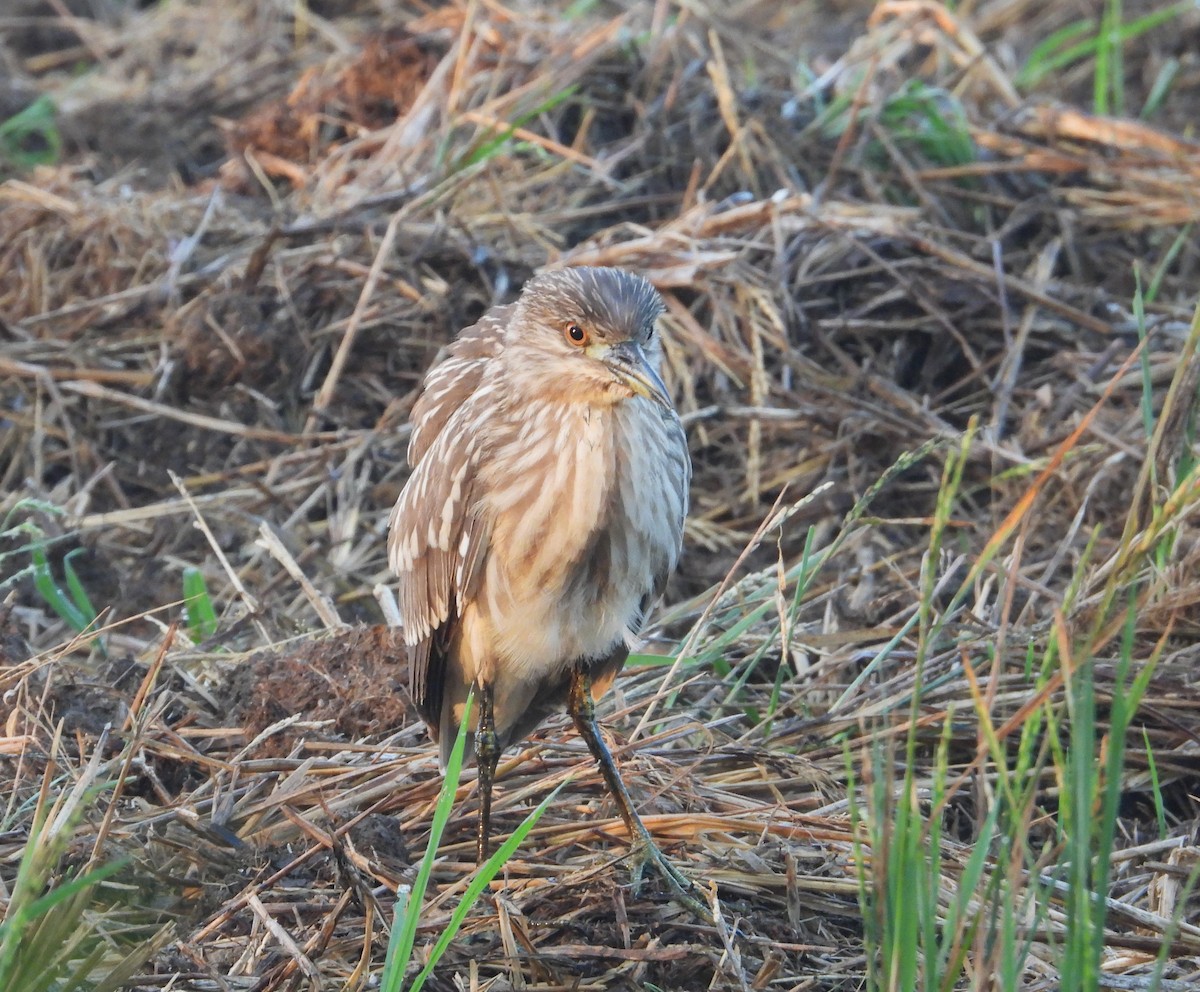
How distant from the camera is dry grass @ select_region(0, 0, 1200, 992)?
332 centimetres

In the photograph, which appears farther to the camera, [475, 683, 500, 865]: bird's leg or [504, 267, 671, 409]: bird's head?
[475, 683, 500, 865]: bird's leg

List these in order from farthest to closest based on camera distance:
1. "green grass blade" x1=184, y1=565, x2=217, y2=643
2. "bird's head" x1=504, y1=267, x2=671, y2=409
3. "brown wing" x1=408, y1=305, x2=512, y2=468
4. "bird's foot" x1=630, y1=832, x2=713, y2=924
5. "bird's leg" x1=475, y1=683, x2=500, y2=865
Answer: "green grass blade" x1=184, y1=565, x2=217, y2=643 → "brown wing" x1=408, y1=305, x2=512, y2=468 → "bird's leg" x1=475, y1=683, x2=500, y2=865 → "bird's head" x1=504, y1=267, x2=671, y2=409 → "bird's foot" x1=630, y1=832, x2=713, y2=924

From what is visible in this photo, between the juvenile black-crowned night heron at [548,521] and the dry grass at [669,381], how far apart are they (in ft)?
0.63

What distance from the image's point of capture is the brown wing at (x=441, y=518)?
11.7ft

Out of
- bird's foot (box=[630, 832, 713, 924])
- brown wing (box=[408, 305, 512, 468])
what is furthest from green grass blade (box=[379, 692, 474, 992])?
brown wing (box=[408, 305, 512, 468])

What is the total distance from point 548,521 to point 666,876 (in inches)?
31.3

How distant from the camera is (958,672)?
3904 millimetres

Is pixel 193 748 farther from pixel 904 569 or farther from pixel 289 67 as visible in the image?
pixel 289 67

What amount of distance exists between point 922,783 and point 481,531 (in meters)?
1.19

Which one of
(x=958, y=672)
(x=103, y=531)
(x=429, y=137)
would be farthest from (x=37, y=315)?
(x=958, y=672)

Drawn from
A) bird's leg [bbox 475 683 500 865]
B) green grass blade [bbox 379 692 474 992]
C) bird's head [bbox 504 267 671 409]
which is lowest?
bird's leg [bbox 475 683 500 865]

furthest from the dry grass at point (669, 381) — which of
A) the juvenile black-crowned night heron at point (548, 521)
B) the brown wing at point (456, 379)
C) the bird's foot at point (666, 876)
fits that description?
the brown wing at point (456, 379)

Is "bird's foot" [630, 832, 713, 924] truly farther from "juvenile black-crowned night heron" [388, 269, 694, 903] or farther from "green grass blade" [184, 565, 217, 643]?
"green grass blade" [184, 565, 217, 643]

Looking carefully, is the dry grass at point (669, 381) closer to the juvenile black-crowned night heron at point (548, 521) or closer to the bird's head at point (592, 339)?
the juvenile black-crowned night heron at point (548, 521)
